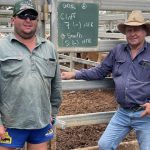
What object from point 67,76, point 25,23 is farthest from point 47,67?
point 67,76

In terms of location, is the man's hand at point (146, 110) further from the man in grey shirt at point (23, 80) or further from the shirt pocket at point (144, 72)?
the man in grey shirt at point (23, 80)

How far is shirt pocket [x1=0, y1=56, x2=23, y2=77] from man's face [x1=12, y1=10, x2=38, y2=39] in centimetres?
21

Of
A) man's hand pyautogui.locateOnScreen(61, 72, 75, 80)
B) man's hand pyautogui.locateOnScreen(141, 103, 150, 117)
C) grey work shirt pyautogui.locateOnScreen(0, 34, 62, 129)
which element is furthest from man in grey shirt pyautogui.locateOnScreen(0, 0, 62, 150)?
man's hand pyautogui.locateOnScreen(141, 103, 150, 117)

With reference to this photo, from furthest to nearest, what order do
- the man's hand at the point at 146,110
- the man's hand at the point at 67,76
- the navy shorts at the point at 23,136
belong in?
the man's hand at the point at 67,76 < the man's hand at the point at 146,110 < the navy shorts at the point at 23,136

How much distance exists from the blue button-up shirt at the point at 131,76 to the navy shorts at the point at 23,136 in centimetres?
92

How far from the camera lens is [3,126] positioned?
3.08 metres

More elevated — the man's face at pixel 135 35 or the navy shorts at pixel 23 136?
the man's face at pixel 135 35

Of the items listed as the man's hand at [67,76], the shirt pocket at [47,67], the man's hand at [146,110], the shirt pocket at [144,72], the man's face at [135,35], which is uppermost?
the man's face at [135,35]

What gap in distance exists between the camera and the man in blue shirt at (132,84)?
3830 mm

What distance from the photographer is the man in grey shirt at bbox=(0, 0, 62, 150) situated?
3.01m

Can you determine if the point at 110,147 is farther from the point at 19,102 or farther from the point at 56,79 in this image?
the point at 19,102

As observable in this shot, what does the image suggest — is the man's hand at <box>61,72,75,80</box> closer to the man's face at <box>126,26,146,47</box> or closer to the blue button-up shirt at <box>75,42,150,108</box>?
the blue button-up shirt at <box>75,42,150,108</box>

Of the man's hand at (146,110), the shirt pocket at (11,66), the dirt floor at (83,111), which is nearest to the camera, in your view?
the shirt pocket at (11,66)

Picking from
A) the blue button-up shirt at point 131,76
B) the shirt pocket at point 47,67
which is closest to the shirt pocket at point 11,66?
the shirt pocket at point 47,67
